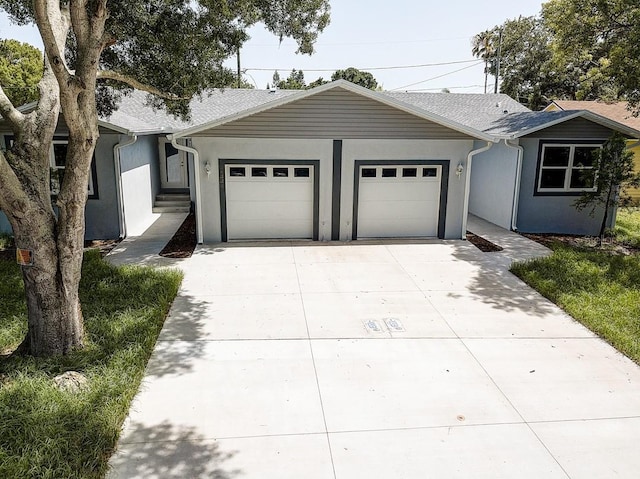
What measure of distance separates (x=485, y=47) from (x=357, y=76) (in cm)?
1125

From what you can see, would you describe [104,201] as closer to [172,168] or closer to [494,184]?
[172,168]

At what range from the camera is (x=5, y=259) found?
31.2ft

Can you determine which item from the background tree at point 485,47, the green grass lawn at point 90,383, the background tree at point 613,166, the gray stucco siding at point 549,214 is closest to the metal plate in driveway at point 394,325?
the green grass lawn at point 90,383

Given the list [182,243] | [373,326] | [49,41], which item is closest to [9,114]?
[49,41]

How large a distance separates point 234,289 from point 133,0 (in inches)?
195

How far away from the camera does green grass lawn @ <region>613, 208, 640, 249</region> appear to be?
12.2 metres

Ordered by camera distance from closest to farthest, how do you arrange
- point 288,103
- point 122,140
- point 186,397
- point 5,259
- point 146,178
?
1. point 186,397
2. point 5,259
3. point 288,103
4. point 122,140
5. point 146,178

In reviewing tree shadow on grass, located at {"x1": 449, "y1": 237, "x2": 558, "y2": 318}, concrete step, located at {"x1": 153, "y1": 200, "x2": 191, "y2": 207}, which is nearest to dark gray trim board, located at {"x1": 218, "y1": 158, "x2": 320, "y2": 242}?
tree shadow on grass, located at {"x1": 449, "y1": 237, "x2": 558, "y2": 318}

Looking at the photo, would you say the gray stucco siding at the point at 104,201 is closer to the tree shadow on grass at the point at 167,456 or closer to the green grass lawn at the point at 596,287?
the tree shadow on grass at the point at 167,456

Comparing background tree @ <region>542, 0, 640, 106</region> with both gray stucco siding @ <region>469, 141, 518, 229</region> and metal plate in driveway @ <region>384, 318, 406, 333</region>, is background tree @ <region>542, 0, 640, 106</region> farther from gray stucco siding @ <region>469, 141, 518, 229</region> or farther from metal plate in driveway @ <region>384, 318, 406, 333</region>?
metal plate in driveway @ <region>384, 318, 406, 333</region>

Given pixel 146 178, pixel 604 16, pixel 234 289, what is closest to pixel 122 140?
pixel 146 178

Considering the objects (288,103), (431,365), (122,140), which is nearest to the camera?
(431,365)

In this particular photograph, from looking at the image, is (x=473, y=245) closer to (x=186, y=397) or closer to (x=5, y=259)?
(x=186, y=397)

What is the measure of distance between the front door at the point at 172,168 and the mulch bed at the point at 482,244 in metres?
9.70
